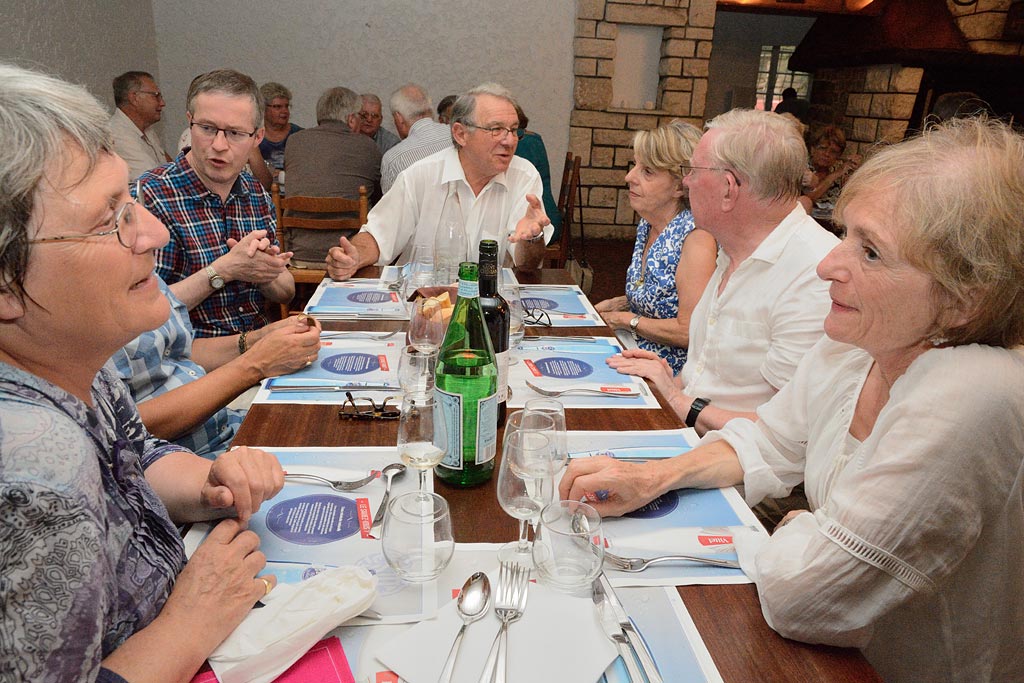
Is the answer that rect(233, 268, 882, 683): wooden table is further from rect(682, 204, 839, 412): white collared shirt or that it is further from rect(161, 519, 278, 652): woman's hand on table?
rect(682, 204, 839, 412): white collared shirt

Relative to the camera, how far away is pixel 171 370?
5.69 feet

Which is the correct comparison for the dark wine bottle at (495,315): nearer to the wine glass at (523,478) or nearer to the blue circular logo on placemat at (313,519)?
the wine glass at (523,478)

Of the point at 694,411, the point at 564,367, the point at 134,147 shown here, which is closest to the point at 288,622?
the point at 564,367

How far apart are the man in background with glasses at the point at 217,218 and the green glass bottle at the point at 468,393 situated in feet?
4.19

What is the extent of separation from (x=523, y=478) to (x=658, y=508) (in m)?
0.27

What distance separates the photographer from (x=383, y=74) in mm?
7168

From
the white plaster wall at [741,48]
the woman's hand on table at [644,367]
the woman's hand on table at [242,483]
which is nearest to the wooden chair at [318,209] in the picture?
the woman's hand on table at [644,367]

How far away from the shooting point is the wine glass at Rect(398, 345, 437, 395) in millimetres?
1433

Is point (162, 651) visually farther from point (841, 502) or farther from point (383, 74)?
point (383, 74)

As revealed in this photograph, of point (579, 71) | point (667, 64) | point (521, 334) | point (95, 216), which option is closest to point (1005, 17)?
point (667, 64)

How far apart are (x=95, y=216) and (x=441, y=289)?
44.9 inches

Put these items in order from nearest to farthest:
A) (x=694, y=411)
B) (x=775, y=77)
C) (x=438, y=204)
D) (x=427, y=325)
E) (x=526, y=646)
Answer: (x=526, y=646) → (x=427, y=325) → (x=694, y=411) → (x=438, y=204) → (x=775, y=77)

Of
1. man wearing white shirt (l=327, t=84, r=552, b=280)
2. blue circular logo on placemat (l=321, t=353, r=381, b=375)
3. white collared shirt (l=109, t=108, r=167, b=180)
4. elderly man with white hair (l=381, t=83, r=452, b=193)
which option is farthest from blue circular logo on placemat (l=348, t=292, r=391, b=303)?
white collared shirt (l=109, t=108, r=167, b=180)

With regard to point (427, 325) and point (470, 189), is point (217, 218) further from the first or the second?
point (427, 325)
